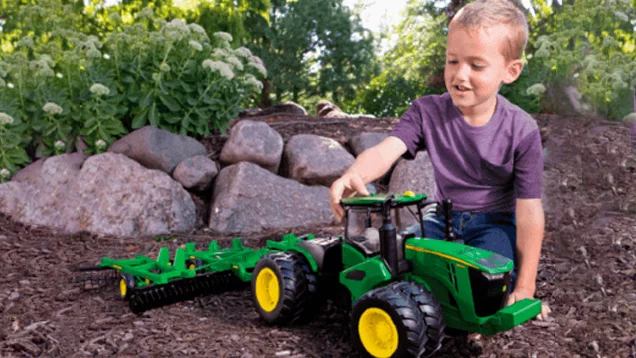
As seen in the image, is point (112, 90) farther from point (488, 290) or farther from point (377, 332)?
point (488, 290)

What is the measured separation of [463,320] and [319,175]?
3441 mm

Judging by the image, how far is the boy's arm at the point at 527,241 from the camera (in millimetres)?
2092

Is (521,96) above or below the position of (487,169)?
above

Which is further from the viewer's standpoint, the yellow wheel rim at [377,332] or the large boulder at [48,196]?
the large boulder at [48,196]

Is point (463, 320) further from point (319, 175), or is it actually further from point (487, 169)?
point (319, 175)

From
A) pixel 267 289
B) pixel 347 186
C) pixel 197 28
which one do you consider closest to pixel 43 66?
pixel 197 28

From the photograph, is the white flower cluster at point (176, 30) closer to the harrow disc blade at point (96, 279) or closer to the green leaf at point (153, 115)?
the green leaf at point (153, 115)

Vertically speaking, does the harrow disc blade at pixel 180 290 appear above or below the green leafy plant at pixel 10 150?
below

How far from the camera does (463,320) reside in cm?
208

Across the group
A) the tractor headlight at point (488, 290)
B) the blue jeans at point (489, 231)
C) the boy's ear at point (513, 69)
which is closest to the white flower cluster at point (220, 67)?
the blue jeans at point (489, 231)

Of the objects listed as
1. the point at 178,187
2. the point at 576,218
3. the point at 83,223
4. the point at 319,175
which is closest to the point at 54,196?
the point at 83,223

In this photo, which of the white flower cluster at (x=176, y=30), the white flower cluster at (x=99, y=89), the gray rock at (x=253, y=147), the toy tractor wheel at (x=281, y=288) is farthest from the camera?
the gray rock at (x=253, y=147)

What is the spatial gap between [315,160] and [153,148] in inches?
59.4

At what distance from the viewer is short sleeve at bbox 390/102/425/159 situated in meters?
2.24
